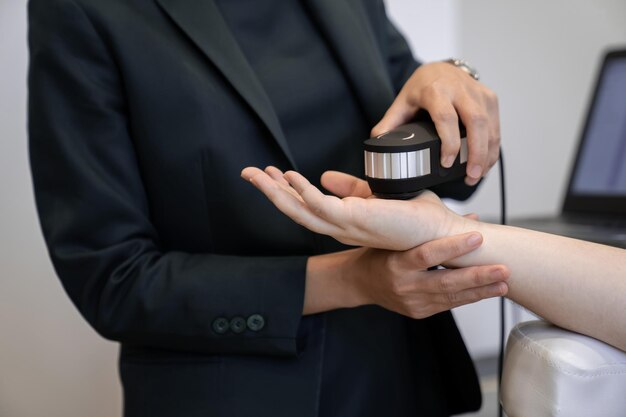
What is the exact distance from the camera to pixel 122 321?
762 millimetres

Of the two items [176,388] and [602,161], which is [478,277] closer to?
[176,388]

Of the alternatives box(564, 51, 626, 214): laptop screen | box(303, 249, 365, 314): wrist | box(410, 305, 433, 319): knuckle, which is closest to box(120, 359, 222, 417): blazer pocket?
box(303, 249, 365, 314): wrist

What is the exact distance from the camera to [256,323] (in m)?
0.75

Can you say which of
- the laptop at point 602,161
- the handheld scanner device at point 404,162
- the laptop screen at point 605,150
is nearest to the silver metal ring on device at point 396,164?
the handheld scanner device at point 404,162

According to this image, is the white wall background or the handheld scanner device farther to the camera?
the white wall background

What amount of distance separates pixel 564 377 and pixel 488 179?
1324 mm

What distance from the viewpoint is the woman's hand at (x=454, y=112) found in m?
0.69

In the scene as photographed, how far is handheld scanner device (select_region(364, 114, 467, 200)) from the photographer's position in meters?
0.63

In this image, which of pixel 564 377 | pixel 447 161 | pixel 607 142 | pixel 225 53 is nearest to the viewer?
pixel 564 377

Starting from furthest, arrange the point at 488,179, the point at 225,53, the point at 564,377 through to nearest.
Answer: the point at 488,179 → the point at 225,53 → the point at 564,377

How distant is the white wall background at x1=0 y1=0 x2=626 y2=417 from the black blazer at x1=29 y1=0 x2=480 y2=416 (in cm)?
49

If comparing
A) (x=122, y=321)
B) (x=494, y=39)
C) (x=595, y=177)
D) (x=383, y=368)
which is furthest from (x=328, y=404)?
(x=494, y=39)

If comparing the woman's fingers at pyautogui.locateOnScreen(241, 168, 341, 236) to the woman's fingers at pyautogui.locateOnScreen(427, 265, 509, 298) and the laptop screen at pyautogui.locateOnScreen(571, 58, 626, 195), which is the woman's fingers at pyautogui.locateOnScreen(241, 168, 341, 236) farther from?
the laptop screen at pyautogui.locateOnScreen(571, 58, 626, 195)

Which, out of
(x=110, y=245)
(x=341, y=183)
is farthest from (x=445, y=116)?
(x=110, y=245)
